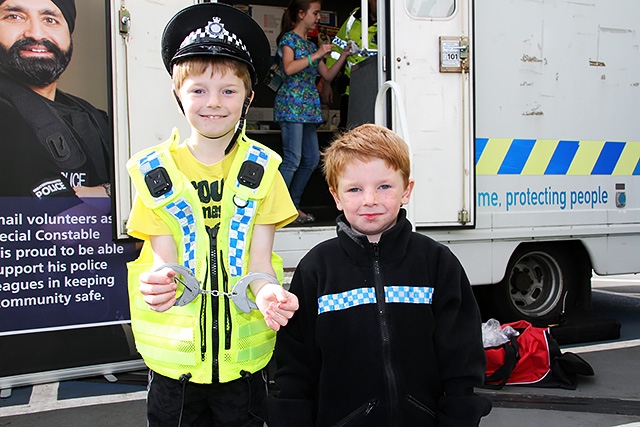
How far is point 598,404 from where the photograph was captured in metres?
3.42

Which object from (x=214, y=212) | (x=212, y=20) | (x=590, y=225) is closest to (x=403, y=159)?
(x=214, y=212)

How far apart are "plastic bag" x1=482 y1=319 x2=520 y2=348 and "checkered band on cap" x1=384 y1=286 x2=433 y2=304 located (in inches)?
93.3

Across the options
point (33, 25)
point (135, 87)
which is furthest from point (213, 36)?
point (33, 25)

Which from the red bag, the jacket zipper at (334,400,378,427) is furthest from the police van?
the jacket zipper at (334,400,378,427)

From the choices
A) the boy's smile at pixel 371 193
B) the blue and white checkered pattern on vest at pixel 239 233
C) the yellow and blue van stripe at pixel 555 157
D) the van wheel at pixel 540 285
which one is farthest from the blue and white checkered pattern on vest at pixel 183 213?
the van wheel at pixel 540 285

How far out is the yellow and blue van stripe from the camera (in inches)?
170

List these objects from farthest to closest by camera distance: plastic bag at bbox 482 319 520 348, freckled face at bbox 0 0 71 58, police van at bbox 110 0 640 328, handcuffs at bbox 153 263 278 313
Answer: plastic bag at bbox 482 319 520 348 → police van at bbox 110 0 640 328 → freckled face at bbox 0 0 71 58 → handcuffs at bbox 153 263 278 313

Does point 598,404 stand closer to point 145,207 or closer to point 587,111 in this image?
point 587,111

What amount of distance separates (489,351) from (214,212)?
2599 millimetres

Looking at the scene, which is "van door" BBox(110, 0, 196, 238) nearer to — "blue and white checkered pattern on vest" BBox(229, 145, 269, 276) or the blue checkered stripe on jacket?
"blue and white checkered pattern on vest" BBox(229, 145, 269, 276)

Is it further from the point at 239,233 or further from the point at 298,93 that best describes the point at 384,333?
the point at 298,93

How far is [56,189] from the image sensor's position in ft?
10.9

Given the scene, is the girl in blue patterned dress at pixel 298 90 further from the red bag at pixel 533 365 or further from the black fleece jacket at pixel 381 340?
the black fleece jacket at pixel 381 340

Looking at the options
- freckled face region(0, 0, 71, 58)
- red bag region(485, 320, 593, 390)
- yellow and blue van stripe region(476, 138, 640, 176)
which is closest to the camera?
freckled face region(0, 0, 71, 58)
